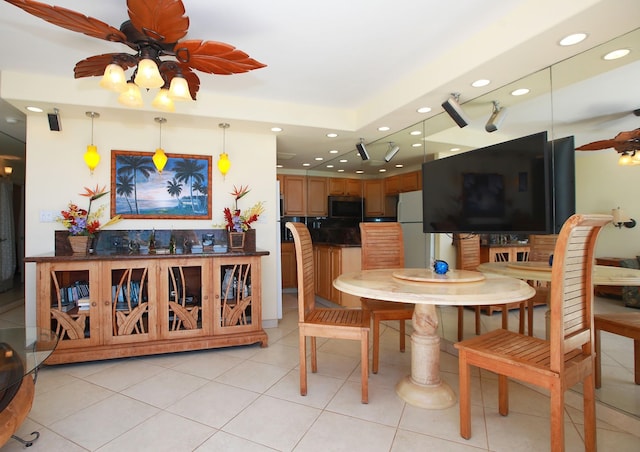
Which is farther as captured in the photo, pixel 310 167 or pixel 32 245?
pixel 310 167

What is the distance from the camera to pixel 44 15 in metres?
1.50

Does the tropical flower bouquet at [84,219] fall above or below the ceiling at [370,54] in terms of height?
below

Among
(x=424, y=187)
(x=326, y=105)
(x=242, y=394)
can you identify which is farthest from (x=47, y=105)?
(x=424, y=187)

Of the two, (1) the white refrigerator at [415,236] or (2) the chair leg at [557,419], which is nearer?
(2) the chair leg at [557,419]

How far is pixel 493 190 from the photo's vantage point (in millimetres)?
2619

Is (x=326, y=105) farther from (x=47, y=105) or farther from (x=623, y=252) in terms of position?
(x=623, y=252)

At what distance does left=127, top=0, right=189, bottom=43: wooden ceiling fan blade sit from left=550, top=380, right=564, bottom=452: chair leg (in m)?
2.31

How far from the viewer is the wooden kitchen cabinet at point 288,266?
18.5 ft

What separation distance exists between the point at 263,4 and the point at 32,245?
9.82 feet

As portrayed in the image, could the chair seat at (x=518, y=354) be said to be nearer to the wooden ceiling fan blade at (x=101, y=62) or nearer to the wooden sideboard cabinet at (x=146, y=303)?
the wooden sideboard cabinet at (x=146, y=303)

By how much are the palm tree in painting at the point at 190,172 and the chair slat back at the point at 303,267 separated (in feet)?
5.51

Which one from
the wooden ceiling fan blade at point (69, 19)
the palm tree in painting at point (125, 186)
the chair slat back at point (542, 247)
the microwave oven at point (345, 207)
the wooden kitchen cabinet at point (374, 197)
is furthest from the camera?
the microwave oven at point (345, 207)

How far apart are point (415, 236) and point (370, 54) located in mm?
2115

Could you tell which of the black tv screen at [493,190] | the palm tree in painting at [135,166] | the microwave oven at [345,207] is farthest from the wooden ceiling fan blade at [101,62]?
the microwave oven at [345,207]
